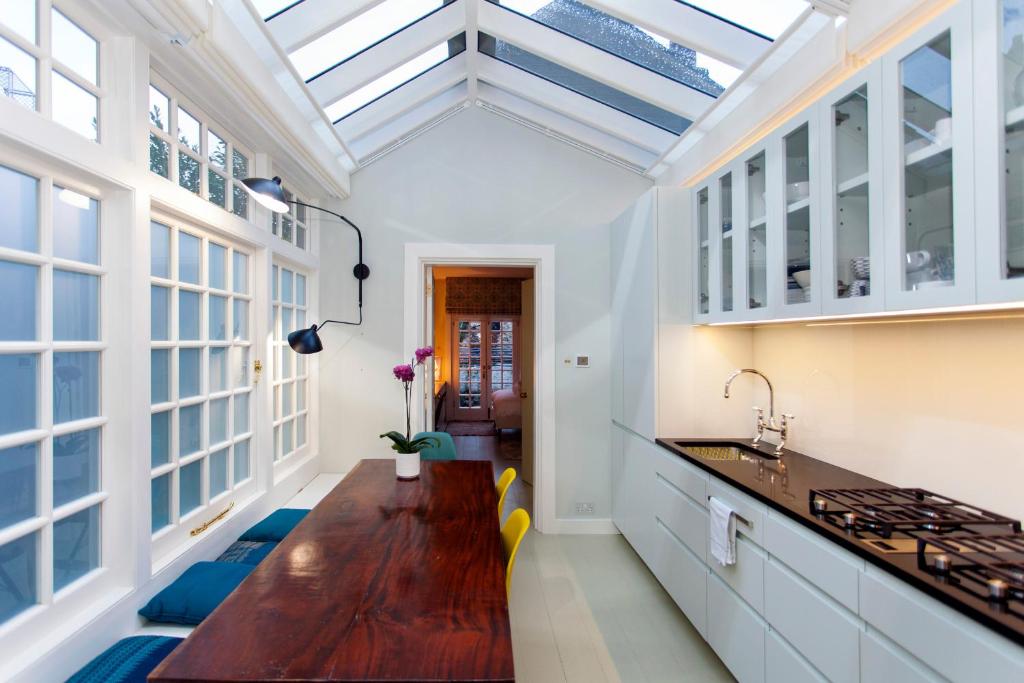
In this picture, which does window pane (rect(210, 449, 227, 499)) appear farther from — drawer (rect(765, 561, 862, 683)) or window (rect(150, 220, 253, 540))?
drawer (rect(765, 561, 862, 683))

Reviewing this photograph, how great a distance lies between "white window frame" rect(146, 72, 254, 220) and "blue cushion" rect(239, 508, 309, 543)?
1608 millimetres

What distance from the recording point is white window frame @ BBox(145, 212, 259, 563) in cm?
203

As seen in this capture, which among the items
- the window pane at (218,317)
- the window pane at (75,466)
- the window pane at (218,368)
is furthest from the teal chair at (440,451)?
the window pane at (75,466)

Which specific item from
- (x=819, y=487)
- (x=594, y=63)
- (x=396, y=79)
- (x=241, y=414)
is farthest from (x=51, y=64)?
(x=819, y=487)

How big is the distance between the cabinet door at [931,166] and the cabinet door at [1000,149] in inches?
1.0

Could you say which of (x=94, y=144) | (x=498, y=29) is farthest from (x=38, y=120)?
(x=498, y=29)

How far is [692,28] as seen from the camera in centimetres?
234

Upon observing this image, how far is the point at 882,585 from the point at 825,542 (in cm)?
23

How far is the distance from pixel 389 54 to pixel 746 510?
114 inches

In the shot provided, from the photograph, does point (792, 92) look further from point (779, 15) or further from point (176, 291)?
point (176, 291)

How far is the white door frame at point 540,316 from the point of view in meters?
3.84

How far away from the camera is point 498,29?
9.20ft

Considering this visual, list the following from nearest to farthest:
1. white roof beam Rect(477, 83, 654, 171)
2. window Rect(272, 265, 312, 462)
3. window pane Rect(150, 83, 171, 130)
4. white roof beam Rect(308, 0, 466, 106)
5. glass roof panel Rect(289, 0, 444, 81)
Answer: window pane Rect(150, 83, 171, 130), glass roof panel Rect(289, 0, 444, 81), white roof beam Rect(308, 0, 466, 106), window Rect(272, 265, 312, 462), white roof beam Rect(477, 83, 654, 171)

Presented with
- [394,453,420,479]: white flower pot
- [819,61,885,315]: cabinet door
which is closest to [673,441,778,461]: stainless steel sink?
[819,61,885,315]: cabinet door
